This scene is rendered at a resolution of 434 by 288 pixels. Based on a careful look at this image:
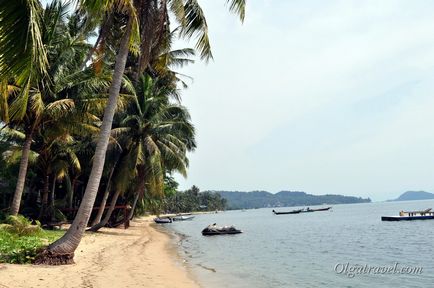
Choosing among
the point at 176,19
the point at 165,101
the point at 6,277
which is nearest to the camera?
the point at 6,277

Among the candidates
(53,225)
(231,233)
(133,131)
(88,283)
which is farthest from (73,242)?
(231,233)

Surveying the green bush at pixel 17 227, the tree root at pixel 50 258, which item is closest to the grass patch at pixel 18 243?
the green bush at pixel 17 227

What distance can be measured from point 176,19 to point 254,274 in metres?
10.2

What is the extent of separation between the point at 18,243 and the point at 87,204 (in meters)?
3.02

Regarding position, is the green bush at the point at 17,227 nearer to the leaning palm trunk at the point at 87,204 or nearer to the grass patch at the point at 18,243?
the grass patch at the point at 18,243

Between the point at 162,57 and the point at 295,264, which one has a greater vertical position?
the point at 162,57

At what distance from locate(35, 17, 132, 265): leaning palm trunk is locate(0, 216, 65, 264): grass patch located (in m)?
0.50

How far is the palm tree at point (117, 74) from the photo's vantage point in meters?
12.0

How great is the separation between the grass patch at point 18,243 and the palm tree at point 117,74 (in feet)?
1.89

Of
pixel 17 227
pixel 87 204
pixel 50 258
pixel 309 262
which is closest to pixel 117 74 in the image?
pixel 87 204

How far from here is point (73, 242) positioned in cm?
1229

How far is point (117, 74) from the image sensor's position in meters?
13.2

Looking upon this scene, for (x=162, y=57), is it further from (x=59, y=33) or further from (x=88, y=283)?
(x=88, y=283)

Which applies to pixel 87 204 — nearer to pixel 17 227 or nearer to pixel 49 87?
pixel 17 227
